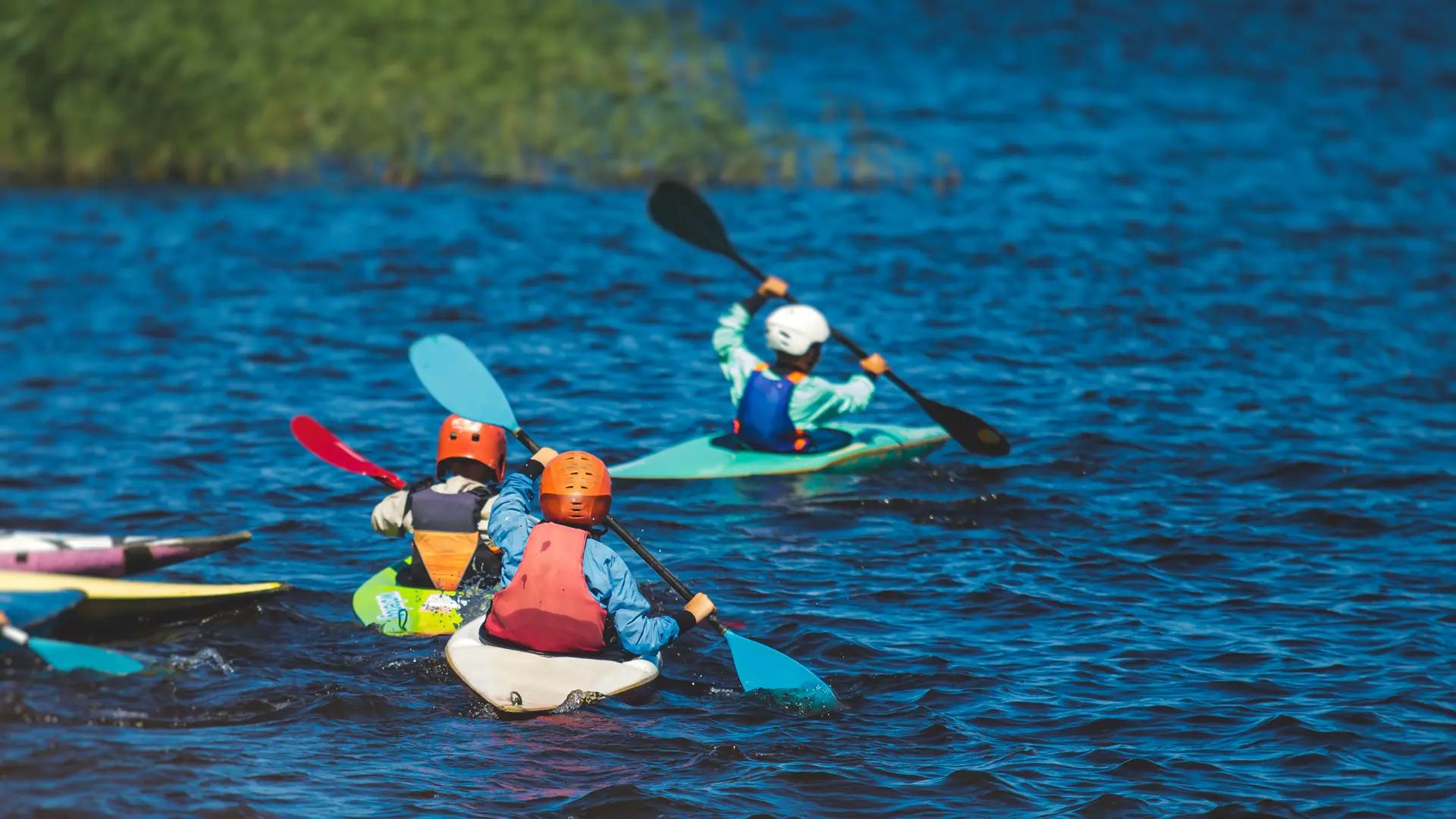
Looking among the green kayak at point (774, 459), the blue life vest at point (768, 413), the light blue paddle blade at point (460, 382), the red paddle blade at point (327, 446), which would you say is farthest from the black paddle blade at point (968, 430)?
the red paddle blade at point (327, 446)

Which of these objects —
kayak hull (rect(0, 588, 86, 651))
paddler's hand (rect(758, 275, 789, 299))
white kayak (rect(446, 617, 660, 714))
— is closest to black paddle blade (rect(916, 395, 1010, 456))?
paddler's hand (rect(758, 275, 789, 299))

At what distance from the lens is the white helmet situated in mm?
10195

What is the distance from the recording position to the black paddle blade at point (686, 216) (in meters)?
11.8

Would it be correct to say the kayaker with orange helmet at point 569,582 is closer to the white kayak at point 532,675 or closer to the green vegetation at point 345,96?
the white kayak at point 532,675

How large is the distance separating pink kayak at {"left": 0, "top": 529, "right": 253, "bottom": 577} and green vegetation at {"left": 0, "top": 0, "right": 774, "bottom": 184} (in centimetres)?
1021

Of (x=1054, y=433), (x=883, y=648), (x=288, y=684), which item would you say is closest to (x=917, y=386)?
(x=1054, y=433)

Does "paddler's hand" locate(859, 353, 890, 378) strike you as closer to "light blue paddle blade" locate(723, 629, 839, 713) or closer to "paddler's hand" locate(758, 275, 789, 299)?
"paddler's hand" locate(758, 275, 789, 299)

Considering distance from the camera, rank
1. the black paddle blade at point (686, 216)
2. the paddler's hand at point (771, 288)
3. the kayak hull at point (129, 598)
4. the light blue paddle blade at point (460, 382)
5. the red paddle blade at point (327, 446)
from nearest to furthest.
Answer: the kayak hull at point (129, 598)
the light blue paddle blade at point (460, 382)
the red paddle blade at point (327, 446)
the paddler's hand at point (771, 288)
the black paddle blade at point (686, 216)

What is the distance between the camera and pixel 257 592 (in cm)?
762

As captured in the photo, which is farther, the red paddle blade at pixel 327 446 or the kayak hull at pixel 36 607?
the red paddle blade at pixel 327 446

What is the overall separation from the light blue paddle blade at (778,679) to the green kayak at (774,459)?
3105 mm

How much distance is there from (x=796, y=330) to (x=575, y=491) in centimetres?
382

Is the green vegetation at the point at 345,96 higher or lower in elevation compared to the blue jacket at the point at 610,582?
higher

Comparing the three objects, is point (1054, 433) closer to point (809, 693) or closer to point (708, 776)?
point (809, 693)
